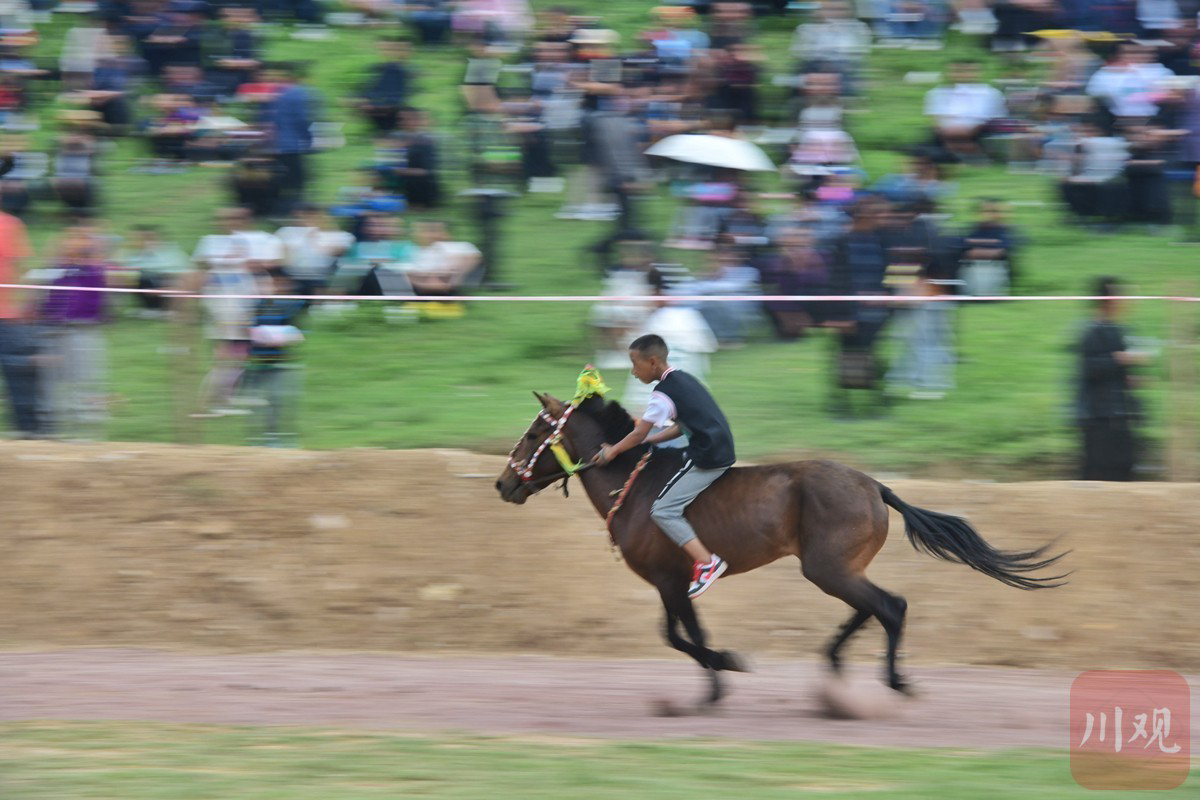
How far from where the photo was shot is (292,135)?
17922 mm

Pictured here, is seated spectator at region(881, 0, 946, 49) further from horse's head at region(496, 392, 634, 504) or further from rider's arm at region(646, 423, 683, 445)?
rider's arm at region(646, 423, 683, 445)

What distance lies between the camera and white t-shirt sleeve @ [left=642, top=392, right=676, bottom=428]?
32.7 ft

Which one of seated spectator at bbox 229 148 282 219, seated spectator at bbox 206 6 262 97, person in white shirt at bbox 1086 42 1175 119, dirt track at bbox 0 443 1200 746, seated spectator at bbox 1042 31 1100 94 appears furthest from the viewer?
seated spectator at bbox 206 6 262 97

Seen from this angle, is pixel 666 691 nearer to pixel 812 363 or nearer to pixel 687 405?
pixel 687 405

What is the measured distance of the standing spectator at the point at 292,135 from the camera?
58.6 feet

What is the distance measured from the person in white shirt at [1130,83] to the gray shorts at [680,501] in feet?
32.7

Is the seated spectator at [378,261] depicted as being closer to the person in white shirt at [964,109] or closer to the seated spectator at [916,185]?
the seated spectator at [916,185]

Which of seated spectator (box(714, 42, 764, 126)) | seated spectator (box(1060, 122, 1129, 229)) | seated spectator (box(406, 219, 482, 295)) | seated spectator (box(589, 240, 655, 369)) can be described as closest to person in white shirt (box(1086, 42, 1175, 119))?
seated spectator (box(1060, 122, 1129, 229))

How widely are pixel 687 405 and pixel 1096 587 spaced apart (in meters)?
4.22

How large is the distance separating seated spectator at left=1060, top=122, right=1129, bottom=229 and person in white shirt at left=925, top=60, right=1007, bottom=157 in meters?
1.34

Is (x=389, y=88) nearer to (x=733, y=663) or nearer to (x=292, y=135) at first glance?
(x=292, y=135)

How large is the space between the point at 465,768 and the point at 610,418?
116 inches

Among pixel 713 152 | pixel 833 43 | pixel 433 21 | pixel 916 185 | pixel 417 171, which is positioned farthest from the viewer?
pixel 433 21

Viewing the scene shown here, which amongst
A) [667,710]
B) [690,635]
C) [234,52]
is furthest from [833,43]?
[667,710]
